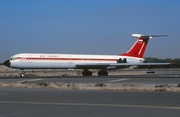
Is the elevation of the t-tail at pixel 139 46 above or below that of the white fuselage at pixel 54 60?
above

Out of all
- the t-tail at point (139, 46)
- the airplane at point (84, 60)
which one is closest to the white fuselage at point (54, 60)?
the airplane at point (84, 60)

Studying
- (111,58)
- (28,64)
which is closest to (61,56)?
(28,64)

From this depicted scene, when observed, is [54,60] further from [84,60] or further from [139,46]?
[139,46]

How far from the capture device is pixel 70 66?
50.5 m

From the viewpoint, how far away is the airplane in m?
46.2

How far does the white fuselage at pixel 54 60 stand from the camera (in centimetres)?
4600

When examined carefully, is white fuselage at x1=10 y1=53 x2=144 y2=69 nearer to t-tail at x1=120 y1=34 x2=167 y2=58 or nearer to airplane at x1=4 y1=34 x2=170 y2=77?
airplane at x1=4 y1=34 x2=170 y2=77

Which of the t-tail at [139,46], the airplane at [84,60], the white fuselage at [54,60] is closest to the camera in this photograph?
the white fuselage at [54,60]

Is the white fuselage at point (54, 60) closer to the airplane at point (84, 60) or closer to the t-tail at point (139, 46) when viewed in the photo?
the airplane at point (84, 60)

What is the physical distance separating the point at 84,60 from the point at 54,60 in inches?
221

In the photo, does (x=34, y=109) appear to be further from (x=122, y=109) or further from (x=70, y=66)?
(x=70, y=66)

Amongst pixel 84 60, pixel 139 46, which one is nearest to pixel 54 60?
pixel 84 60

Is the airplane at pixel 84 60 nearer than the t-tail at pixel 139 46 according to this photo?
Yes

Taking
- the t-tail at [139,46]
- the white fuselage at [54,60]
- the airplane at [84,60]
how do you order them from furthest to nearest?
1. the t-tail at [139,46]
2. the airplane at [84,60]
3. the white fuselage at [54,60]
